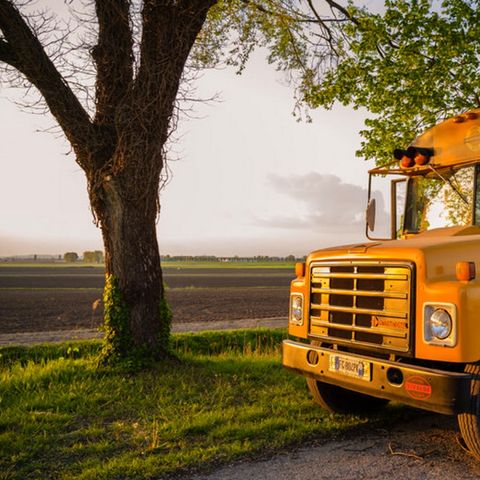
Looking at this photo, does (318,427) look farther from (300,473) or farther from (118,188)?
(118,188)

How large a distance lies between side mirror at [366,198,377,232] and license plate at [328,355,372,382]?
2060 millimetres

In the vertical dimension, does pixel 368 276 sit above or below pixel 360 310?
above

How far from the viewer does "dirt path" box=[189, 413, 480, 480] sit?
14.9 ft

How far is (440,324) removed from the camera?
4.46 metres

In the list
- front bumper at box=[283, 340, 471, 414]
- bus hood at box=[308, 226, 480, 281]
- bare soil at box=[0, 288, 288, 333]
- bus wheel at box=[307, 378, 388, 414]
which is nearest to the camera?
front bumper at box=[283, 340, 471, 414]

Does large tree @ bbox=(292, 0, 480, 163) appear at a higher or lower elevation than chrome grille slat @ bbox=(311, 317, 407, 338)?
higher

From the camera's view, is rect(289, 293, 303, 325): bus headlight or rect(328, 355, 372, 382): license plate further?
rect(289, 293, 303, 325): bus headlight

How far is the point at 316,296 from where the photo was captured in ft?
18.7

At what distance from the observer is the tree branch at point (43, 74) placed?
27.1 feet

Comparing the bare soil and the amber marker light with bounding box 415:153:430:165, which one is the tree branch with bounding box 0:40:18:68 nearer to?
the amber marker light with bounding box 415:153:430:165

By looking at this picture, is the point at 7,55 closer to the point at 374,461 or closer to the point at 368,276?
the point at 368,276

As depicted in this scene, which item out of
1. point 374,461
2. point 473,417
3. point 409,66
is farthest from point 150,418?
point 409,66

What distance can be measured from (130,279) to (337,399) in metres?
3.60

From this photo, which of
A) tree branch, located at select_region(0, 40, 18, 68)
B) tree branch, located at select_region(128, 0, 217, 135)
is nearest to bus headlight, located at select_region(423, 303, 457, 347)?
tree branch, located at select_region(128, 0, 217, 135)
